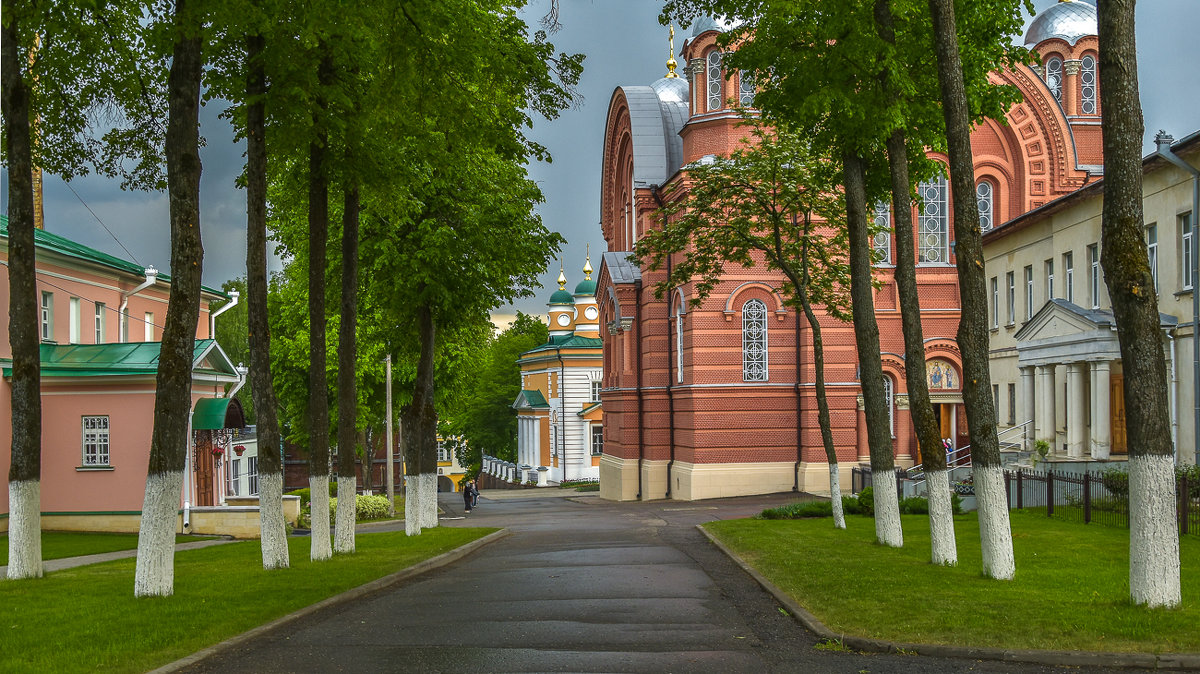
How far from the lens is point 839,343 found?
36.6 m

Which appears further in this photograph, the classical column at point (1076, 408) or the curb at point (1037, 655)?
the classical column at point (1076, 408)

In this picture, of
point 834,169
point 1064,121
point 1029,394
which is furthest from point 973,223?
point 1064,121

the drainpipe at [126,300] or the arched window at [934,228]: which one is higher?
the arched window at [934,228]

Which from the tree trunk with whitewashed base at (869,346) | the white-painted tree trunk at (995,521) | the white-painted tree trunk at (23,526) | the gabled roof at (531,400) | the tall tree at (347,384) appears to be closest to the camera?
the white-painted tree trunk at (995,521)

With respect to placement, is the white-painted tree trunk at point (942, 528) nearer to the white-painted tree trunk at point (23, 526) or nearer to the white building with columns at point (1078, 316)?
the white building with columns at point (1078, 316)

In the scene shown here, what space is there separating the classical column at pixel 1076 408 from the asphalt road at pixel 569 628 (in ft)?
47.9

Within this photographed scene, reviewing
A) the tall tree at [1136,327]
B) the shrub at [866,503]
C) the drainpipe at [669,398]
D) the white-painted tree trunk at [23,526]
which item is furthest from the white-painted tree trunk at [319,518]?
the drainpipe at [669,398]

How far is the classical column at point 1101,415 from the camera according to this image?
27078 mm

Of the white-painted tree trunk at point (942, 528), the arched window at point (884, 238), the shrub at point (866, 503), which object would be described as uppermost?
the arched window at point (884, 238)

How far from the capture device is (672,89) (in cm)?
4728

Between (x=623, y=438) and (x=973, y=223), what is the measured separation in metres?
30.2

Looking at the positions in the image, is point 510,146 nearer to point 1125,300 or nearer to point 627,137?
point 1125,300

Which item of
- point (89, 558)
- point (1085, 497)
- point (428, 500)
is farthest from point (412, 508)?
point (1085, 497)

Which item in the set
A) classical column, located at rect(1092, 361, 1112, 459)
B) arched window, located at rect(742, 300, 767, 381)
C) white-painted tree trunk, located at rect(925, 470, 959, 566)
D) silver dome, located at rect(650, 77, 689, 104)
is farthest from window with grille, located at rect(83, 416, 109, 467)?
silver dome, located at rect(650, 77, 689, 104)
